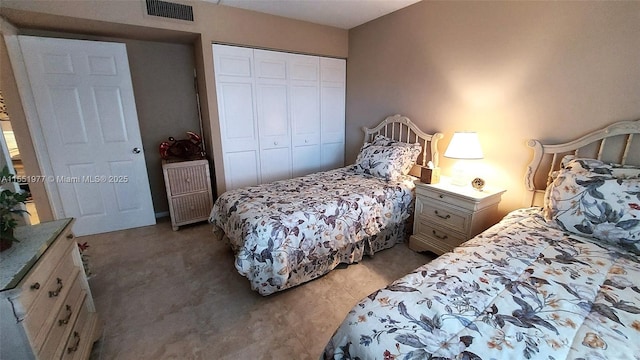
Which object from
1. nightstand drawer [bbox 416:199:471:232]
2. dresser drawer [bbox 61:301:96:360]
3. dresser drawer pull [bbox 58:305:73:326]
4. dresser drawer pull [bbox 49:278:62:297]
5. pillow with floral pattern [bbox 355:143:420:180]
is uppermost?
pillow with floral pattern [bbox 355:143:420:180]

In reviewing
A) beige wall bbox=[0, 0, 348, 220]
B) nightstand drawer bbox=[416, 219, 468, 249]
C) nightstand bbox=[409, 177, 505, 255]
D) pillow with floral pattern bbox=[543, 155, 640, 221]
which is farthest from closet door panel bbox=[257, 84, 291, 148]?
pillow with floral pattern bbox=[543, 155, 640, 221]

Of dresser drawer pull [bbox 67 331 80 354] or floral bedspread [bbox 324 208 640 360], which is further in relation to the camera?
dresser drawer pull [bbox 67 331 80 354]

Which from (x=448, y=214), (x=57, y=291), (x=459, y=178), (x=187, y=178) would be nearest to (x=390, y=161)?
(x=459, y=178)

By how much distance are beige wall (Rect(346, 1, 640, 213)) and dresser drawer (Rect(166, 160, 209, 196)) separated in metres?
2.33

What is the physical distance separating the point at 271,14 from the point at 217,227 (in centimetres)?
244

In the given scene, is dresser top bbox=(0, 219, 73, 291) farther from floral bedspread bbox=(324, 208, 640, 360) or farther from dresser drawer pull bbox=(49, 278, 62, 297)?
floral bedspread bbox=(324, 208, 640, 360)

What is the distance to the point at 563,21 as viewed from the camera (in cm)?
186

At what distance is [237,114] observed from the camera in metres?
3.12

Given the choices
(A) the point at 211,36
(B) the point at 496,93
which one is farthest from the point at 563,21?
(A) the point at 211,36

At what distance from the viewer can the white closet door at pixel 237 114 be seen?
2951 millimetres

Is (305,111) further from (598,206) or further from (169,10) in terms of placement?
(598,206)

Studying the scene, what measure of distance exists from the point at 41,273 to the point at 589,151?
3163mm

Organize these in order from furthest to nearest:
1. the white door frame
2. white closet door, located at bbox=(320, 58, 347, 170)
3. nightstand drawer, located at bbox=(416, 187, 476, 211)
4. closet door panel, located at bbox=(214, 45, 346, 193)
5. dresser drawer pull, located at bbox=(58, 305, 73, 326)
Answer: white closet door, located at bbox=(320, 58, 347, 170) → closet door panel, located at bbox=(214, 45, 346, 193) → the white door frame → nightstand drawer, located at bbox=(416, 187, 476, 211) → dresser drawer pull, located at bbox=(58, 305, 73, 326)

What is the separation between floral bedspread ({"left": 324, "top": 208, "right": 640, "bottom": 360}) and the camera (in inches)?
33.5
